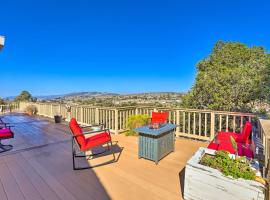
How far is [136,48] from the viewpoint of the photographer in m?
15.0

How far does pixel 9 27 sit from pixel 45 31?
180 cm

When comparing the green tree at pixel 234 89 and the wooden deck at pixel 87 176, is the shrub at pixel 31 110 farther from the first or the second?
the green tree at pixel 234 89

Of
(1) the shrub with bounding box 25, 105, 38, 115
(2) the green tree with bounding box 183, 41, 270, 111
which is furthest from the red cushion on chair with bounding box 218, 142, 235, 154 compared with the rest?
(1) the shrub with bounding box 25, 105, 38, 115

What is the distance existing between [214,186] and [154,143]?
1.45m

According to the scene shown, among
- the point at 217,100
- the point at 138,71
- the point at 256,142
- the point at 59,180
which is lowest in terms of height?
the point at 59,180

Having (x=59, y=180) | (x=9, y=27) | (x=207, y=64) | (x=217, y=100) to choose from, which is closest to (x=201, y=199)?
(x=59, y=180)

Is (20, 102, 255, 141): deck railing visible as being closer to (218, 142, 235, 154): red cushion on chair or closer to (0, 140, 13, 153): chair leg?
(218, 142, 235, 154): red cushion on chair

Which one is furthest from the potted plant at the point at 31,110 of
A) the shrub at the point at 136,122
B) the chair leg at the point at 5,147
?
the shrub at the point at 136,122

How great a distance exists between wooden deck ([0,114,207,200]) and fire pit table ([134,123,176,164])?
5.3 inches

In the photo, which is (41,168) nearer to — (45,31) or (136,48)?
(45,31)

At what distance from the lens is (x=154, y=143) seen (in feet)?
10.2

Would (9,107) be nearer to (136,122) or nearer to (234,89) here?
(136,122)

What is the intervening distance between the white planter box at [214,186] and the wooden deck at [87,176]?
306 millimetres

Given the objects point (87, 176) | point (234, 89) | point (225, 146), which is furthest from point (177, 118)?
point (234, 89)
